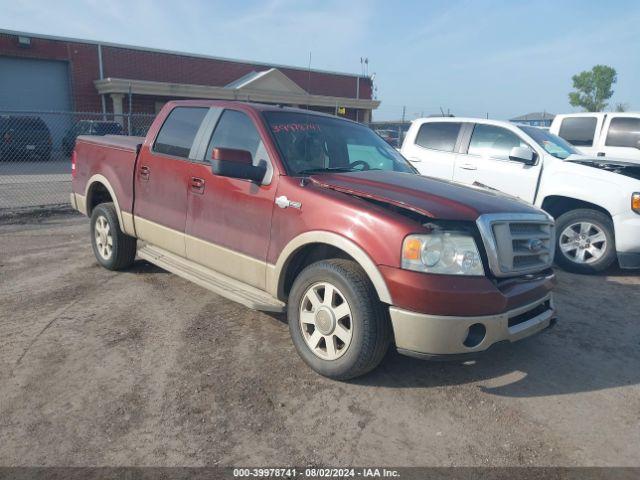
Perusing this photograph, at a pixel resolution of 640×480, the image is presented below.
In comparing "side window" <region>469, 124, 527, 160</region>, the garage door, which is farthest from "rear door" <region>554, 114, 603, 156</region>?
the garage door

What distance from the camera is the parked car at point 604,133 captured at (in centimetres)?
993

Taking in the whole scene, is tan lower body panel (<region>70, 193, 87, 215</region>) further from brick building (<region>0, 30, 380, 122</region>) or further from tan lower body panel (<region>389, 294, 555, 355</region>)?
brick building (<region>0, 30, 380, 122</region>)

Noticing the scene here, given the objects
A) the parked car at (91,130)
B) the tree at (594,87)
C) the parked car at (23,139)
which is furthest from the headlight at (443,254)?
the tree at (594,87)

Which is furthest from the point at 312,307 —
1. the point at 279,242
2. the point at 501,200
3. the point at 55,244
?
the point at 55,244

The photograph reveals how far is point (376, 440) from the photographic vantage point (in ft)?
9.57

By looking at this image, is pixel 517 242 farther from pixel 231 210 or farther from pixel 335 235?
pixel 231 210

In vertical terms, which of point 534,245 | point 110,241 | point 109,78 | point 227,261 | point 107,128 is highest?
point 109,78

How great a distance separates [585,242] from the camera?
257 inches

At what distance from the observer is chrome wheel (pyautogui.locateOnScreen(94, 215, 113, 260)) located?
581 cm

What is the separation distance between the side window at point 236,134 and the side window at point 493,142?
4.36m

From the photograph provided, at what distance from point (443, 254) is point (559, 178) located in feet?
14.0

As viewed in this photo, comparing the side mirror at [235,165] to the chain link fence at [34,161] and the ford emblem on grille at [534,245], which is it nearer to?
the ford emblem on grille at [534,245]

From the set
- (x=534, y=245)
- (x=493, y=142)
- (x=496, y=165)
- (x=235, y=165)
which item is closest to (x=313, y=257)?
(x=235, y=165)

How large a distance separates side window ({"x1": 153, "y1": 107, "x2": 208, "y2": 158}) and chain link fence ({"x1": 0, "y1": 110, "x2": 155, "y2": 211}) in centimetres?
617
